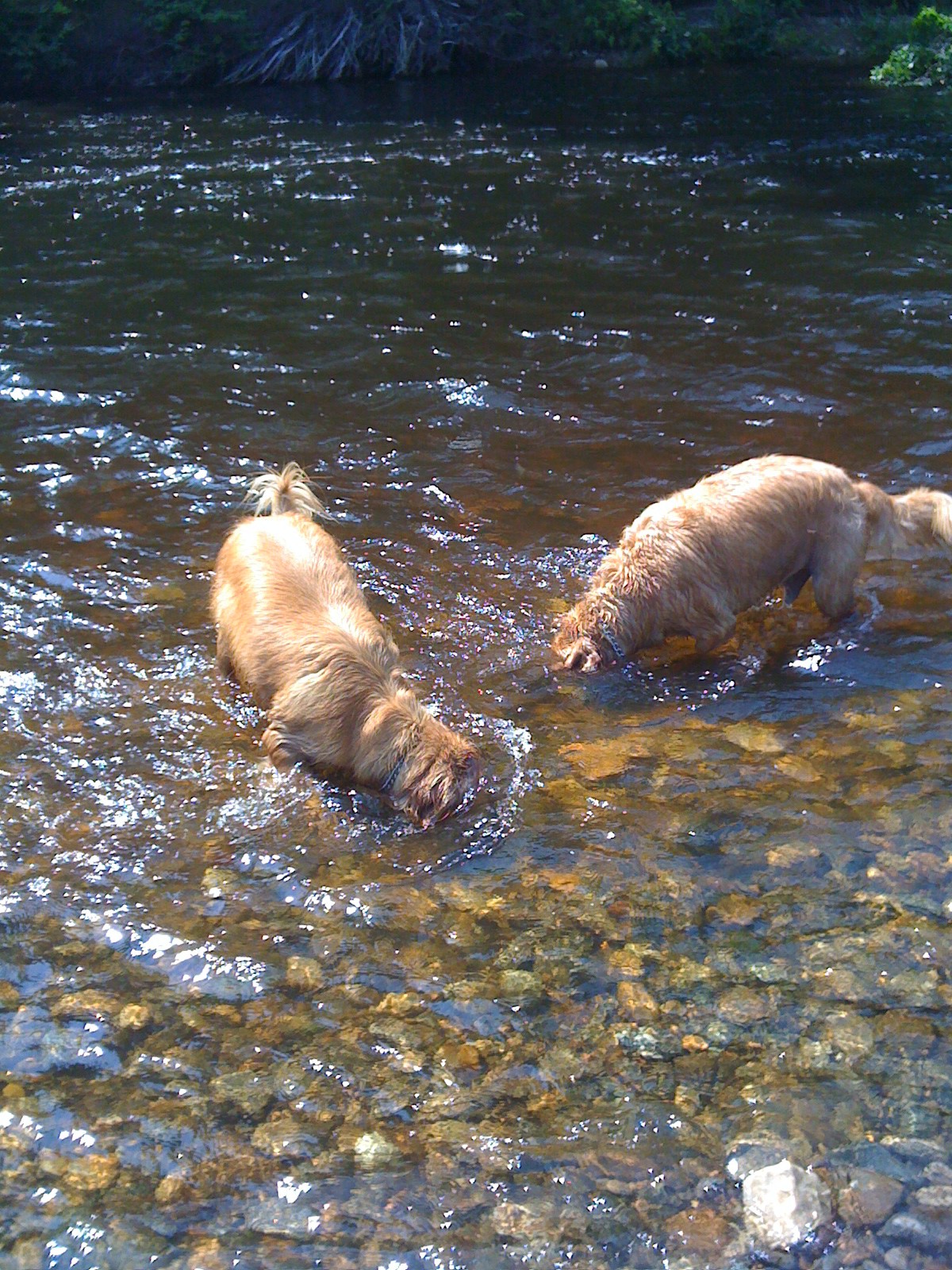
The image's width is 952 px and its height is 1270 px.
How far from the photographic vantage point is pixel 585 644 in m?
6.33

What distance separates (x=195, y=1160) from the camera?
12.1 feet

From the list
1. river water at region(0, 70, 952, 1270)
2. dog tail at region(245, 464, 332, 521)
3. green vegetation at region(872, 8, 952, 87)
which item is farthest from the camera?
green vegetation at region(872, 8, 952, 87)

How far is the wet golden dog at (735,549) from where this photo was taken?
6406 millimetres

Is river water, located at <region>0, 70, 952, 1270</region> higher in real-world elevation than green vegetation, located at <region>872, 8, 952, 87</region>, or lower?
lower

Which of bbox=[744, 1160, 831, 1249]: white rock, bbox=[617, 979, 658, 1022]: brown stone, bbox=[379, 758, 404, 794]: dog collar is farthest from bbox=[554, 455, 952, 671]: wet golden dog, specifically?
bbox=[744, 1160, 831, 1249]: white rock

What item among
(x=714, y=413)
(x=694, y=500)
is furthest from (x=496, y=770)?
(x=714, y=413)

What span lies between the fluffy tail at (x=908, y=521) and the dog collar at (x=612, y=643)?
1622 millimetres

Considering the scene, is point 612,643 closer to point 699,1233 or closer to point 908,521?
point 908,521

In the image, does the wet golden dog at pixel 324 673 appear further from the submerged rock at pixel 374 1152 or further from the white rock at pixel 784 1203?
the white rock at pixel 784 1203

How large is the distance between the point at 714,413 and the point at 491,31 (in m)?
19.2

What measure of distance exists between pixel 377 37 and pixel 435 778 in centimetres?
2242

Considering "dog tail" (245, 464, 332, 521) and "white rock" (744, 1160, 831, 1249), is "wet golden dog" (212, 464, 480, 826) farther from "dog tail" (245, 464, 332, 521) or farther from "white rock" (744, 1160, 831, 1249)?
"white rock" (744, 1160, 831, 1249)

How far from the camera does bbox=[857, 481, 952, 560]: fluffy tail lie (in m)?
6.88

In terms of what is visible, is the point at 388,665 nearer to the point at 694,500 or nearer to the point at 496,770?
the point at 496,770
